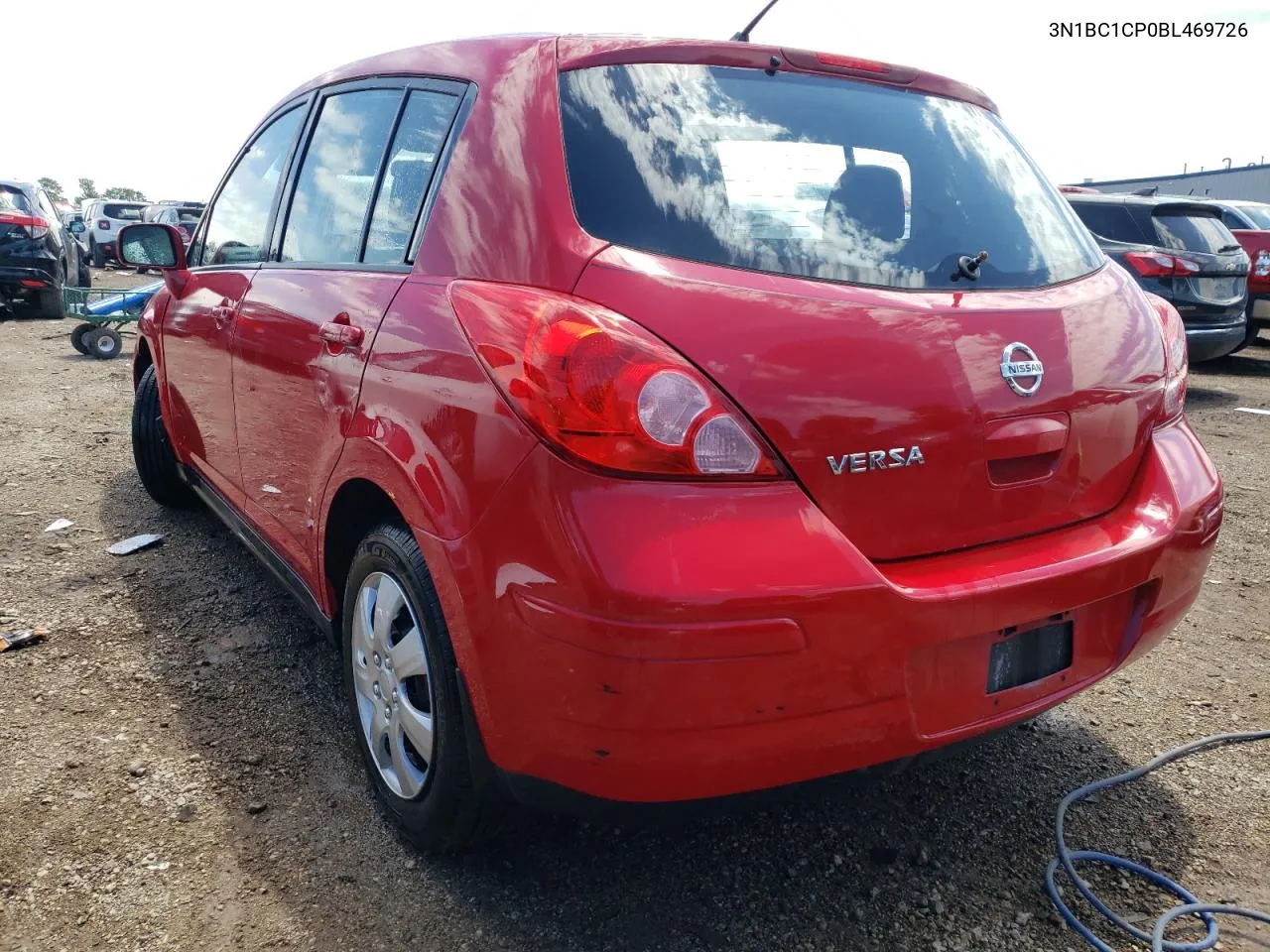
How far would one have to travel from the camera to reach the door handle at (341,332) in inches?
88.7

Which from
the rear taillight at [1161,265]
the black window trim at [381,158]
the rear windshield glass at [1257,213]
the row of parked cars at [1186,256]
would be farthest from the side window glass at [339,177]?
the rear windshield glass at [1257,213]

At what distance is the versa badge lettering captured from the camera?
173 centimetres

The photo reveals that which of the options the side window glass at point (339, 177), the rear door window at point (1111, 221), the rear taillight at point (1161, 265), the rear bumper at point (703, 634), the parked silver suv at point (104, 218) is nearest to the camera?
the rear bumper at point (703, 634)

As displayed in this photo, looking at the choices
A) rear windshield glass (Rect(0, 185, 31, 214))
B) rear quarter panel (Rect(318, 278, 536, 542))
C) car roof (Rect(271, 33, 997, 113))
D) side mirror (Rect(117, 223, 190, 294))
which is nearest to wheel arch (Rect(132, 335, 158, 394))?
side mirror (Rect(117, 223, 190, 294))

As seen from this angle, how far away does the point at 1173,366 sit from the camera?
2289 millimetres

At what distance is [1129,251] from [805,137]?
287 inches

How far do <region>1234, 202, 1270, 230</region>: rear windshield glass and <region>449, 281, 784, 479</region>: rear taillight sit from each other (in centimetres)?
1189

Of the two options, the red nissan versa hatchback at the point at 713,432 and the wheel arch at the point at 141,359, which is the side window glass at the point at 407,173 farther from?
the wheel arch at the point at 141,359

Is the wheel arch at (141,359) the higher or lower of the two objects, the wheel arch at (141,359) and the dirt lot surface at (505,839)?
the higher

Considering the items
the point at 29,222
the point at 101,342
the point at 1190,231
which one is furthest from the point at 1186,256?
the point at 29,222

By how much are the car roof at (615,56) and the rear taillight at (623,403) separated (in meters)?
0.65

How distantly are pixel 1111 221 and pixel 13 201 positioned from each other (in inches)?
493

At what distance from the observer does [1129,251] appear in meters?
8.30

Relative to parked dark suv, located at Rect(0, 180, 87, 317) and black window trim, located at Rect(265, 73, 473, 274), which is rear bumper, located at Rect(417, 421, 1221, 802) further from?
parked dark suv, located at Rect(0, 180, 87, 317)
